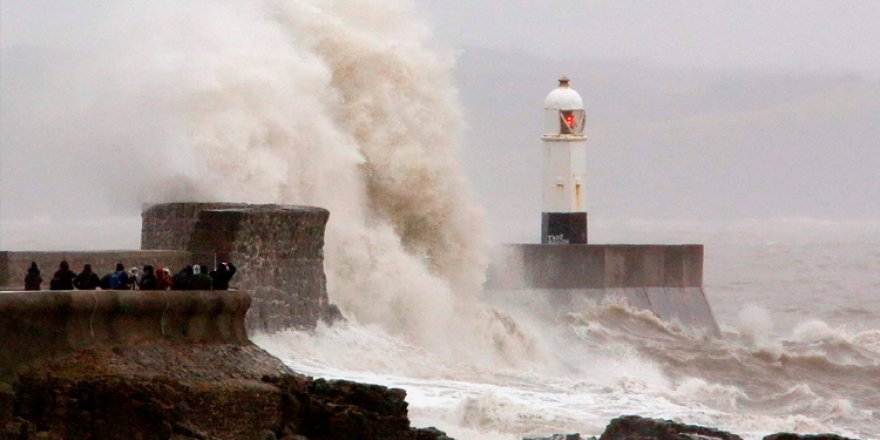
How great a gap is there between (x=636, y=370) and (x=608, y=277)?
3.37 m

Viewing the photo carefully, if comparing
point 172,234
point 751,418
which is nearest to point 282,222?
point 172,234

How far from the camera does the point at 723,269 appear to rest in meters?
52.0

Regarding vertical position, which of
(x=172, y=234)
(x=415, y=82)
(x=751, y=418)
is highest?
(x=415, y=82)

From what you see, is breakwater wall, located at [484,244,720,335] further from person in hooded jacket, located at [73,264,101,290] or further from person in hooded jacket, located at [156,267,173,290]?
person in hooded jacket, located at [73,264,101,290]

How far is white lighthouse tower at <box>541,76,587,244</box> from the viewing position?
2550 cm

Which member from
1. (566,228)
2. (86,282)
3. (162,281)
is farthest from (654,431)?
(566,228)

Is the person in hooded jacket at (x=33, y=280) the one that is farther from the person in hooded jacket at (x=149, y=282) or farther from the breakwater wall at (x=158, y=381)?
the breakwater wall at (x=158, y=381)

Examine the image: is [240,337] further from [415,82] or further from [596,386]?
[415,82]

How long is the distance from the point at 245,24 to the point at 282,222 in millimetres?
5015

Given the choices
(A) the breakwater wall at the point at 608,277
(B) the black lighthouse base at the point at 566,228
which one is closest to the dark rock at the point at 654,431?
(A) the breakwater wall at the point at 608,277

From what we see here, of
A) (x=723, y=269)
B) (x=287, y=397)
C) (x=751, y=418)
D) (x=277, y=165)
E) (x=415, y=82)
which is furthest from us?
(x=723, y=269)

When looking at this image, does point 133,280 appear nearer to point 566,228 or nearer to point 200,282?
point 200,282

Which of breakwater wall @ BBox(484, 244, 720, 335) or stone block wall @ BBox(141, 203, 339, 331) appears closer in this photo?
stone block wall @ BBox(141, 203, 339, 331)

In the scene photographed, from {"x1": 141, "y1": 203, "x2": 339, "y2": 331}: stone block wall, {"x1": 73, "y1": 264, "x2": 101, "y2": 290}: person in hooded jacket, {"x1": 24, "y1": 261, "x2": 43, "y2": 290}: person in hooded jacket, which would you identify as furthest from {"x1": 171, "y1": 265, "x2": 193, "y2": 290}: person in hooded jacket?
{"x1": 141, "y1": 203, "x2": 339, "y2": 331}: stone block wall
